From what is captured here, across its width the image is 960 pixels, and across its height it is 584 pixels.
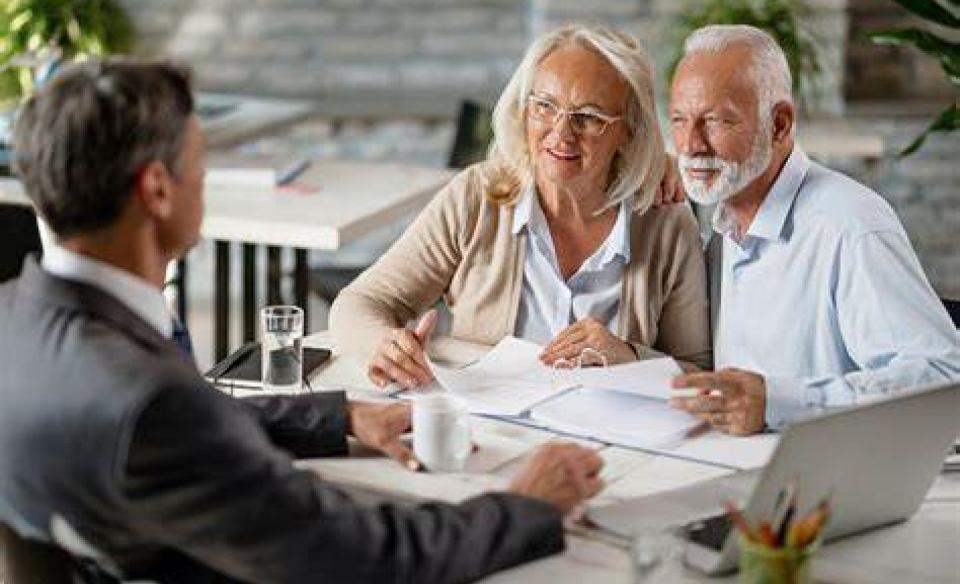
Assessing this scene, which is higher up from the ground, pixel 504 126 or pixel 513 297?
pixel 504 126

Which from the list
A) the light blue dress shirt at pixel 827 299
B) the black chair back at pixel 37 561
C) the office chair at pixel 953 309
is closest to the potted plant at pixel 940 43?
the light blue dress shirt at pixel 827 299

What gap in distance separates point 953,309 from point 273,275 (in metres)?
2.22

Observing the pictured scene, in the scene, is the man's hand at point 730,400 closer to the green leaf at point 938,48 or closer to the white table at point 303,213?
the green leaf at point 938,48

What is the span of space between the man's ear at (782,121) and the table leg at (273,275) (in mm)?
2062

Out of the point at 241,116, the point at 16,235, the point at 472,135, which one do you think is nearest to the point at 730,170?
the point at 16,235

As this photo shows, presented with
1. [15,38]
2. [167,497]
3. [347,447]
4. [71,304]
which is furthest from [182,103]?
[15,38]

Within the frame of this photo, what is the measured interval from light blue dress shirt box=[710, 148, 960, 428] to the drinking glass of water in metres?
0.71

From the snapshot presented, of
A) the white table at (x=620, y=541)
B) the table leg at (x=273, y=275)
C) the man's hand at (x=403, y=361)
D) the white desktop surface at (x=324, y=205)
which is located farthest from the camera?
the table leg at (x=273, y=275)

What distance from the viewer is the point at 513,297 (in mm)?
2918

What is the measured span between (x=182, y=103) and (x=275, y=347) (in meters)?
0.79

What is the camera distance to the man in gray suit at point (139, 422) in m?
1.72

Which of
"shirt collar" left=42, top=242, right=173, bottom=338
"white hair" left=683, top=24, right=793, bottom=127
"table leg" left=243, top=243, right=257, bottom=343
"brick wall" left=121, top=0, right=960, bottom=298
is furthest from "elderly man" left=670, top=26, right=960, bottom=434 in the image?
"brick wall" left=121, top=0, right=960, bottom=298

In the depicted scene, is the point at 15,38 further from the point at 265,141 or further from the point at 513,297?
the point at 513,297

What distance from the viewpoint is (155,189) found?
6.02 ft
